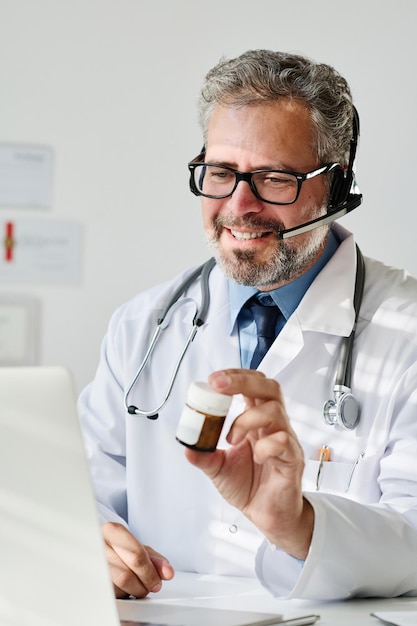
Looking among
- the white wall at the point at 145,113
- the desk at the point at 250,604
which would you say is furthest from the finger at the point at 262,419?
the white wall at the point at 145,113

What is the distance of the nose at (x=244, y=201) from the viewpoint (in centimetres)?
171

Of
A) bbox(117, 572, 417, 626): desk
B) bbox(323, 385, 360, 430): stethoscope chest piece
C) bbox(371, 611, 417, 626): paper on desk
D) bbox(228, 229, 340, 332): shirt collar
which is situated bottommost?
bbox(117, 572, 417, 626): desk

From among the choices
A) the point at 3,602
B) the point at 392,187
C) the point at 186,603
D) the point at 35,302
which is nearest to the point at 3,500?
the point at 3,602

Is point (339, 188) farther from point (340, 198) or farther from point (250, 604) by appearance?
point (250, 604)

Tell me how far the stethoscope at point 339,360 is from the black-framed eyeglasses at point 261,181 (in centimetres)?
21

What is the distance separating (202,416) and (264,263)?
76 centimetres

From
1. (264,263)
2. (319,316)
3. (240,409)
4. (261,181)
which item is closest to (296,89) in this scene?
(261,181)

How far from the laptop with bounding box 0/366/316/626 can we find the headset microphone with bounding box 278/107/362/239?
0.94m

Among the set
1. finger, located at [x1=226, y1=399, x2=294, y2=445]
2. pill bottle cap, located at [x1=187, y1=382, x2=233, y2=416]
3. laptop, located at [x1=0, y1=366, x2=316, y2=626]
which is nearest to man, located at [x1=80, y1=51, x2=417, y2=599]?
finger, located at [x1=226, y1=399, x2=294, y2=445]

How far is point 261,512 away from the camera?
1220mm

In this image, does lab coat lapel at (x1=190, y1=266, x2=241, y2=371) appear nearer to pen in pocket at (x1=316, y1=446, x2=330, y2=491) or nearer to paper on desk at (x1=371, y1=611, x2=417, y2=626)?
pen in pocket at (x1=316, y1=446, x2=330, y2=491)

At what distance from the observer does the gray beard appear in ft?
5.78

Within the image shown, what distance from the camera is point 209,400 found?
1.05 m

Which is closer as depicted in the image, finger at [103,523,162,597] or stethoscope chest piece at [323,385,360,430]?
finger at [103,523,162,597]
